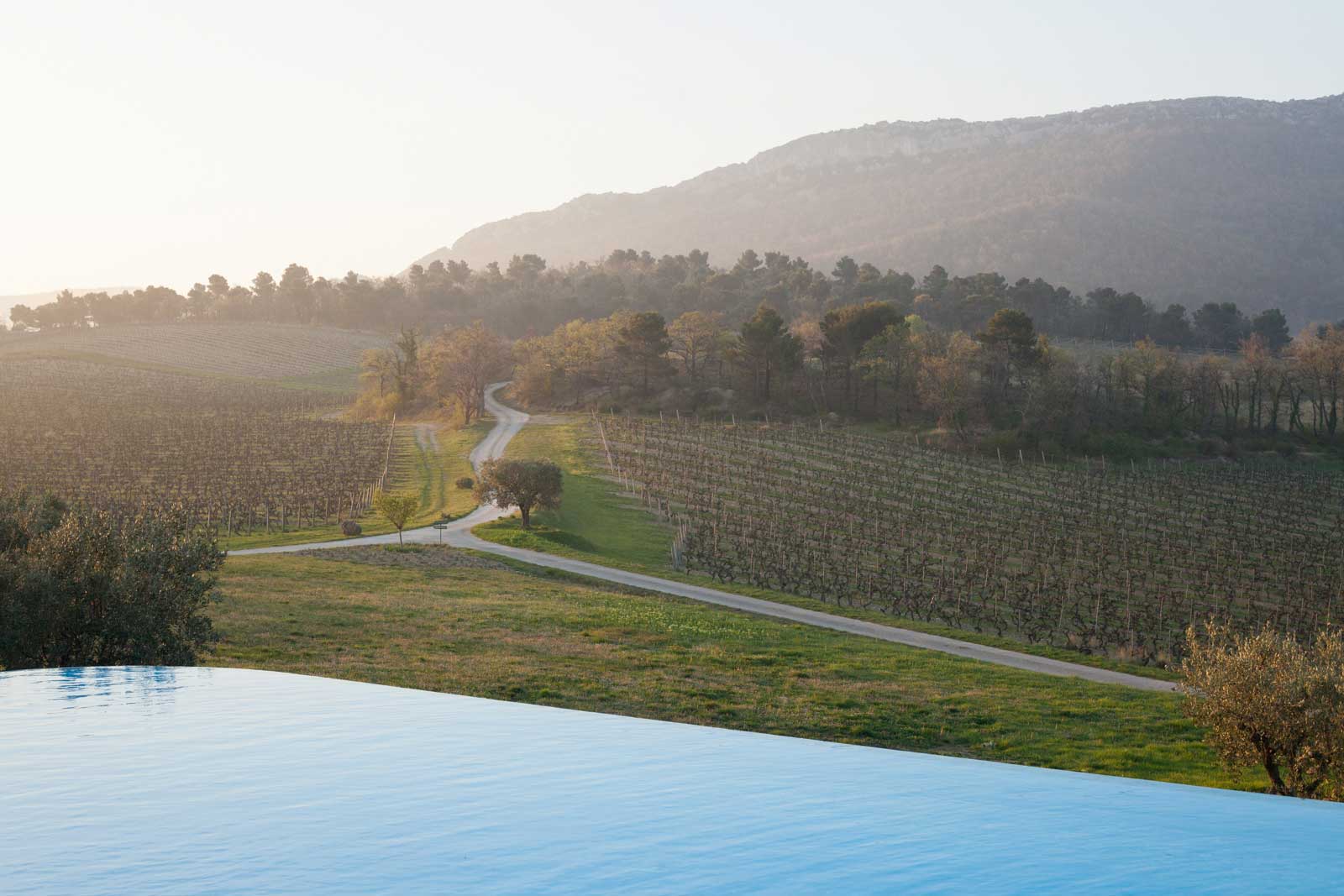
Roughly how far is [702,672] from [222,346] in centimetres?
13633

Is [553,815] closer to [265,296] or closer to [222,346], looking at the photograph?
[222,346]

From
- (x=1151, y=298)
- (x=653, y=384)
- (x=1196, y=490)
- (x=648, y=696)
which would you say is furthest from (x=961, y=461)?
(x=1151, y=298)

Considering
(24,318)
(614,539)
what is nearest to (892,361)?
(614,539)

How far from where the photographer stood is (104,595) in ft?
60.1

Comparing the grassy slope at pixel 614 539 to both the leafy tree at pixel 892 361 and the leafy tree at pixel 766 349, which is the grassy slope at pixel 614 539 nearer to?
the leafy tree at pixel 766 349

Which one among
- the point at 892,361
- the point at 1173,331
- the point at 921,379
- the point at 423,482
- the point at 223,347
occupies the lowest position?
the point at 423,482

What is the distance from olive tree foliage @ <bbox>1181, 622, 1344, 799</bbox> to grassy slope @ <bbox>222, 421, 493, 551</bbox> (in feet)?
104

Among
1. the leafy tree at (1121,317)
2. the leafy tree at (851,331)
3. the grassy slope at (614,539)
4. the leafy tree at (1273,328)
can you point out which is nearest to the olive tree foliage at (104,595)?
the grassy slope at (614,539)

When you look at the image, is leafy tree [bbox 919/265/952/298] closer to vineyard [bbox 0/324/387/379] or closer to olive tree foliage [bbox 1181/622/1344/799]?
vineyard [bbox 0/324/387/379]

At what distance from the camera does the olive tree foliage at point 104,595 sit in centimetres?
1761

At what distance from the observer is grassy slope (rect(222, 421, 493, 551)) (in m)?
44.3

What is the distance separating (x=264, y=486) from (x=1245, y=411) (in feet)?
283

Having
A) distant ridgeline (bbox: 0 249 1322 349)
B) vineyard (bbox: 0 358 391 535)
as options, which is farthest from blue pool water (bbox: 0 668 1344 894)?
distant ridgeline (bbox: 0 249 1322 349)

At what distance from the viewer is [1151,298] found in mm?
191375
